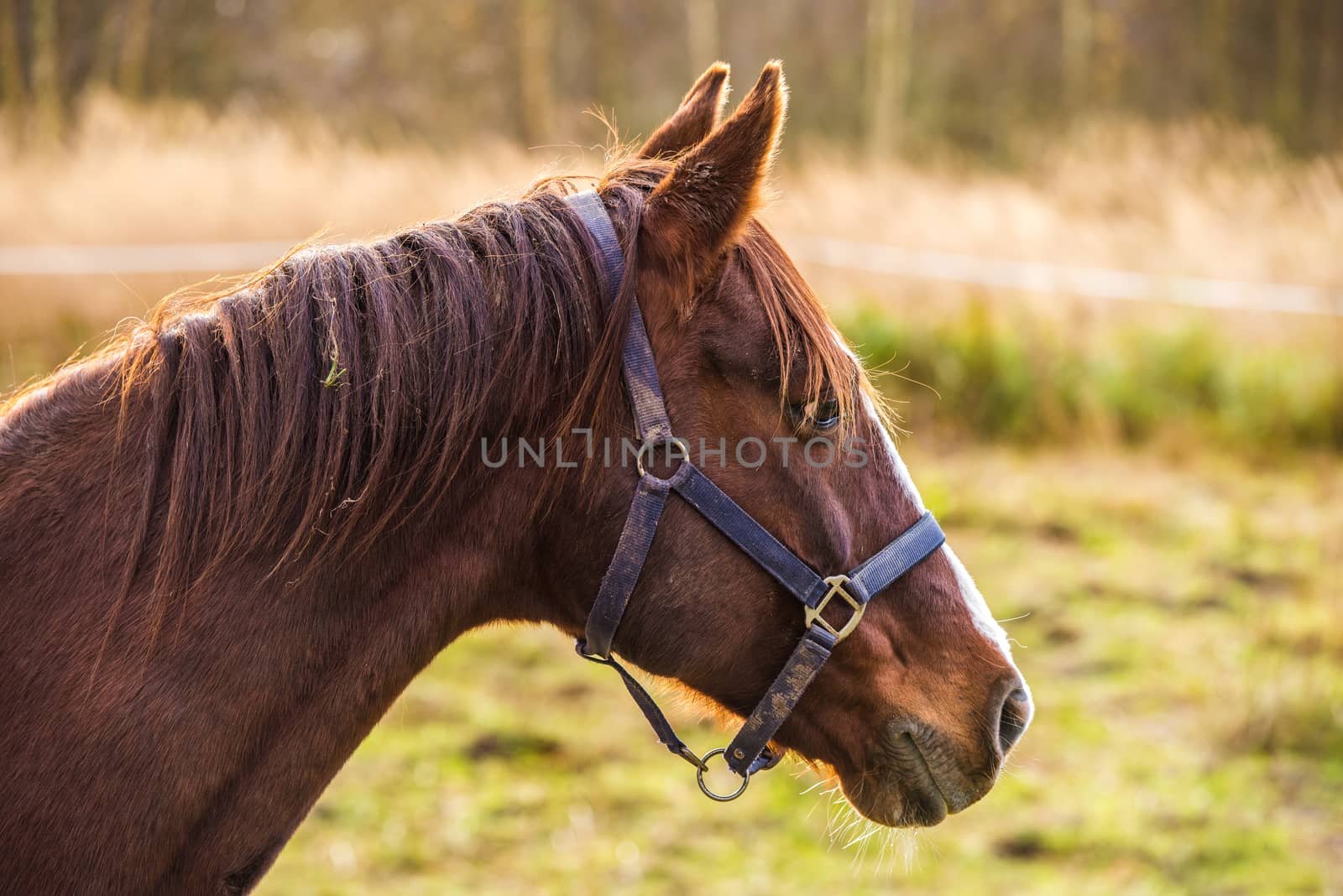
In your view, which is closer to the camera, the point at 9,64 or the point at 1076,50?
the point at 9,64

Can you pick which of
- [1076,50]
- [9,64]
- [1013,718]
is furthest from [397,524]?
[1076,50]

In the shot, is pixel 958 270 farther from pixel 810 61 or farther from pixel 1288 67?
pixel 1288 67

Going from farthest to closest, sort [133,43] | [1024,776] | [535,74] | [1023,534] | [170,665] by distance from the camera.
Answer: [535,74] → [133,43] → [1023,534] → [1024,776] → [170,665]

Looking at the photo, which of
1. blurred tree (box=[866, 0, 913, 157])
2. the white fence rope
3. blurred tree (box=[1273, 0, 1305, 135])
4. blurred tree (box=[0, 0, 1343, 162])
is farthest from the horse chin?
blurred tree (box=[1273, 0, 1305, 135])

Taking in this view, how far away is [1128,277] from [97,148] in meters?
8.06

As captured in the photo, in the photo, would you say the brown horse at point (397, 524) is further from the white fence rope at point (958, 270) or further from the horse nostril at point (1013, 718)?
the white fence rope at point (958, 270)

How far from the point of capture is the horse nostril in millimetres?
1716

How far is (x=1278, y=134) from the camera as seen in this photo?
12039mm

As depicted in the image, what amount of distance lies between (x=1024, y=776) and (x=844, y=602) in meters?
2.70

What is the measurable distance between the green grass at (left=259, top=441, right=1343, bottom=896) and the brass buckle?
3.55 feet

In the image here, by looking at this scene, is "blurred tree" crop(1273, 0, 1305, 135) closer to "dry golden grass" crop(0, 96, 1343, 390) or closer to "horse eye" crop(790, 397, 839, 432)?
"dry golden grass" crop(0, 96, 1343, 390)

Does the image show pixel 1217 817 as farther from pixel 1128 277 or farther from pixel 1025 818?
pixel 1128 277

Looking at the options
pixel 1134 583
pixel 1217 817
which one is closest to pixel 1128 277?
pixel 1134 583

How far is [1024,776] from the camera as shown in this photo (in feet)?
12.9
